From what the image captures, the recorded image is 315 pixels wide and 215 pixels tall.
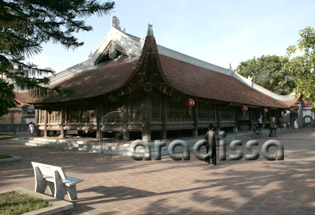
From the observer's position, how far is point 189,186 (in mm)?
5328

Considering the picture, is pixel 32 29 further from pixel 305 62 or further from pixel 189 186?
pixel 305 62

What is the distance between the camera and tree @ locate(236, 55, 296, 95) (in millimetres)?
32013

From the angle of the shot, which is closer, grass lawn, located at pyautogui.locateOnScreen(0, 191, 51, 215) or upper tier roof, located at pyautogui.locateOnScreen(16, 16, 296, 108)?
grass lawn, located at pyautogui.locateOnScreen(0, 191, 51, 215)

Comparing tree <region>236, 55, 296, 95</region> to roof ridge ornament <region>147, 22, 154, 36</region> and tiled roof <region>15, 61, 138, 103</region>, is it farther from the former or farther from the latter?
roof ridge ornament <region>147, 22, 154, 36</region>

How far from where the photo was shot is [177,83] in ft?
Result: 41.5

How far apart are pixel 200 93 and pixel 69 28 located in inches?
274

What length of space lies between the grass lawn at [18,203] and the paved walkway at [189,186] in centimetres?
62

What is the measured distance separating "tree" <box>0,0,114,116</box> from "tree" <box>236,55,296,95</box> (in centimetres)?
2809

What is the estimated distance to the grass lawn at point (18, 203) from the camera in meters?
3.52

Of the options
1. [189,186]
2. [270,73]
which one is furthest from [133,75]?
[270,73]

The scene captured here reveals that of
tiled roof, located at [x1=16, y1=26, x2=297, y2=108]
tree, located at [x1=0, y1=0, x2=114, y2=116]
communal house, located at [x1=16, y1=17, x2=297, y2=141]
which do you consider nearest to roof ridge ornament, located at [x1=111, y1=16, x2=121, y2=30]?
communal house, located at [x1=16, y1=17, x2=297, y2=141]

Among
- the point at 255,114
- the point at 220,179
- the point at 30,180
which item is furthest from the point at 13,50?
the point at 255,114

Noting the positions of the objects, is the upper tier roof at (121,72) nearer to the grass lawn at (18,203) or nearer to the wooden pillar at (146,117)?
the wooden pillar at (146,117)

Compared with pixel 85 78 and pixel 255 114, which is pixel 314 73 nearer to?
pixel 255 114
